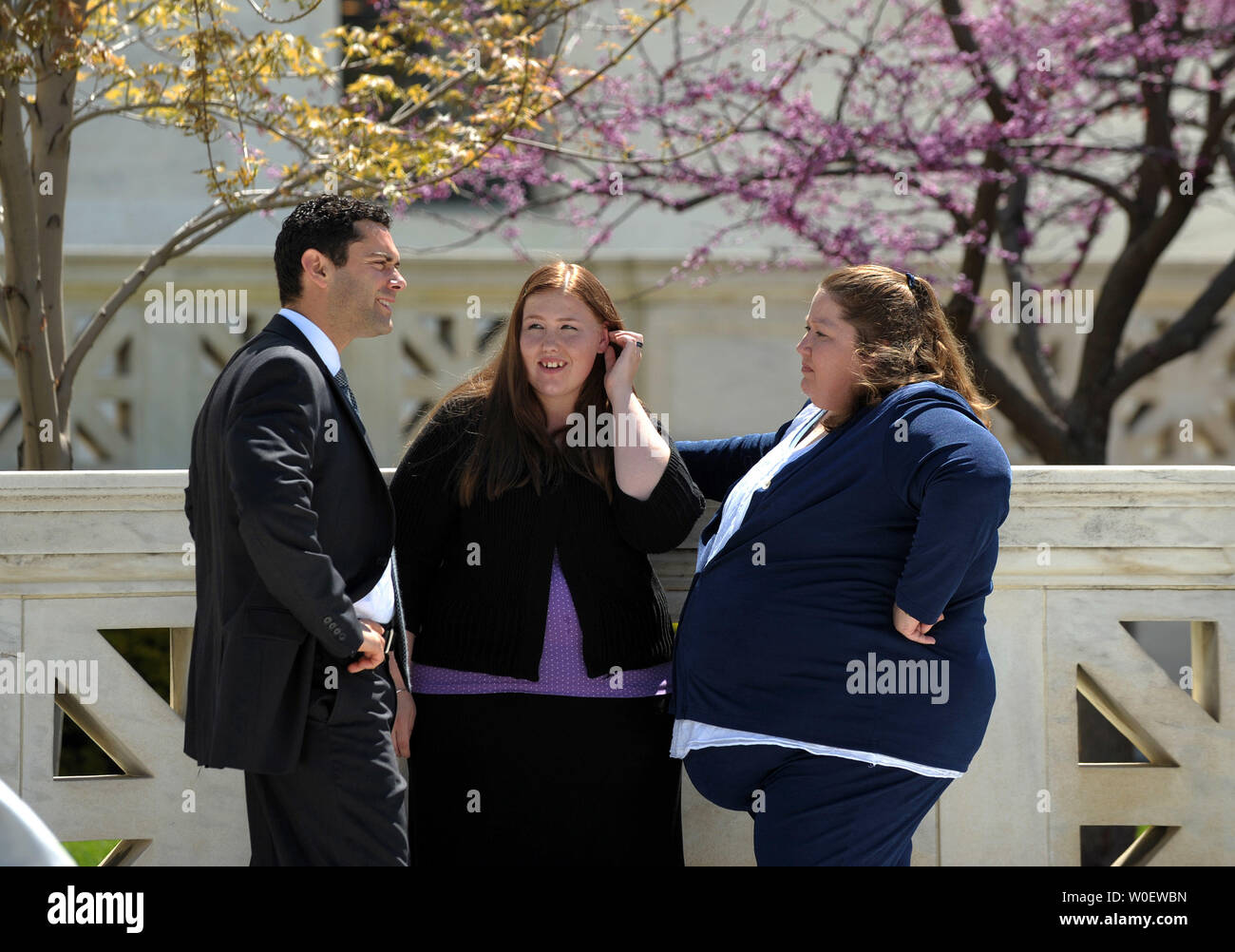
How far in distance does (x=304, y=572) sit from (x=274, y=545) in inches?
3.0

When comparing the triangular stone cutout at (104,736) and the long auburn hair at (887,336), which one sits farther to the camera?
the triangular stone cutout at (104,736)

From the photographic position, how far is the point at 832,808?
2.88m

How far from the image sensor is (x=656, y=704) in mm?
3303

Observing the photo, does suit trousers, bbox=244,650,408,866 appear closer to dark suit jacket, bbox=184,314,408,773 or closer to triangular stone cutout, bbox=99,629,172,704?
dark suit jacket, bbox=184,314,408,773

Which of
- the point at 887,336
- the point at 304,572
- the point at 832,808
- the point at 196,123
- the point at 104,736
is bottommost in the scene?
the point at 832,808

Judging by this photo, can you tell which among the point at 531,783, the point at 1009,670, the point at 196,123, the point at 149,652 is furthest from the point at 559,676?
the point at 149,652

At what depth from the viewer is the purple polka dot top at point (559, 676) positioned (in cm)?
323

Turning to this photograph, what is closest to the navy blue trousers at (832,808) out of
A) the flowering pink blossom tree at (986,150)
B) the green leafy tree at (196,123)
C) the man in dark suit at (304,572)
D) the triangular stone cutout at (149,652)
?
the man in dark suit at (304,572)

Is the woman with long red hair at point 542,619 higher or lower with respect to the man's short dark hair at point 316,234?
lower

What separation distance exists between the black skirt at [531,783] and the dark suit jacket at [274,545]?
1.79 feet

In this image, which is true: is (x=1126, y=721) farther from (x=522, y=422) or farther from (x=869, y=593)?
(x=522, y=422)

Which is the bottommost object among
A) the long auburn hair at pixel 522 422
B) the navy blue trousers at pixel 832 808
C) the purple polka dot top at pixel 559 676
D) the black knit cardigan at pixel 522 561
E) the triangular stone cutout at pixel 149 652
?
the navy blue trousers at pixel 832 808

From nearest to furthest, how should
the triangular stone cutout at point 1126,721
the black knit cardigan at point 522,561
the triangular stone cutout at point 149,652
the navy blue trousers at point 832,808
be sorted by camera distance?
the navy blue trousers at point 832,808 < the black knit cardigan at point 522,561 < the triangular stone cutout at point 1126,721 < the triangular stone cutout at point 149,652

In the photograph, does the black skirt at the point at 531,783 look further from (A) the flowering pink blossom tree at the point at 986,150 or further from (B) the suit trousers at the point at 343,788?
(A) the flowering pink blossom tree at the point at 986,150
